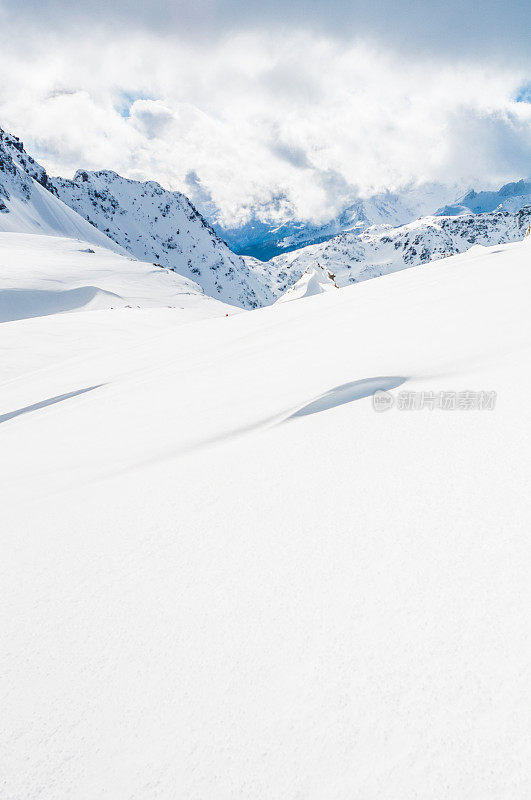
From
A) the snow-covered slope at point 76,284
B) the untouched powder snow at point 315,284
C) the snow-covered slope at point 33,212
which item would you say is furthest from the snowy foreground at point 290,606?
the snow-covered slope at point 33,212

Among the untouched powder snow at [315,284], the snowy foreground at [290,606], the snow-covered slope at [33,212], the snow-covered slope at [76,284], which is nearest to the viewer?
the snowy foreground at [290,606]

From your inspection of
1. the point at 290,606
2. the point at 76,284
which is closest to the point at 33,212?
the point at 76,284

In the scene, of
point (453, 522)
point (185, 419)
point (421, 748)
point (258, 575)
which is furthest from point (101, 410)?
point (421, 748)

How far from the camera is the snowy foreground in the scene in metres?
1.43

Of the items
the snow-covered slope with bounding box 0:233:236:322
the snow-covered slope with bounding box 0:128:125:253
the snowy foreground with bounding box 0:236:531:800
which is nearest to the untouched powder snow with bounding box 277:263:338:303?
the snow-covered slope with bounding box 0:233:236:322

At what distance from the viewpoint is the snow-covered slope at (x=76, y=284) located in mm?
36750

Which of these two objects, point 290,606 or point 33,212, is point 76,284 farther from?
point 33,212

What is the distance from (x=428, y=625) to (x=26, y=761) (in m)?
1.62

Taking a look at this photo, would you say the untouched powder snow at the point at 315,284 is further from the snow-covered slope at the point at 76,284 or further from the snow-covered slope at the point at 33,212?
the snow-covered slope at the point at 33,212

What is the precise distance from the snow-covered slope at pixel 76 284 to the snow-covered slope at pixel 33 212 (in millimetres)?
46758

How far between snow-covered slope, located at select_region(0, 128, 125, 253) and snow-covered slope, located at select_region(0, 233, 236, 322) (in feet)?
153

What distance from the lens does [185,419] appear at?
4.95 m

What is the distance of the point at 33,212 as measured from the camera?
340ft

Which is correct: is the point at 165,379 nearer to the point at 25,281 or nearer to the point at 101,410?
the point at 101,410
